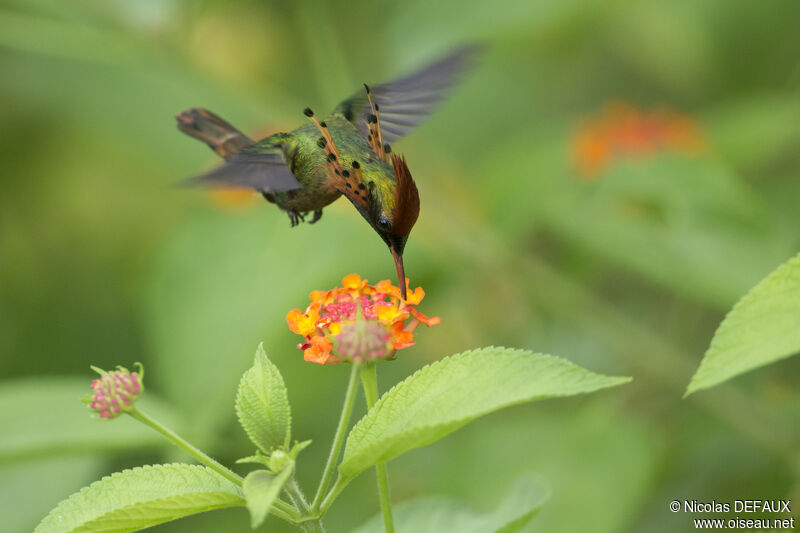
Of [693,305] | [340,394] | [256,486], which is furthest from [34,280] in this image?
[256,486]

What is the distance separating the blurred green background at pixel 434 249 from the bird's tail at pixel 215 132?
2.12ft

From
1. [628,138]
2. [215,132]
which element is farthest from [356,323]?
[628,138]

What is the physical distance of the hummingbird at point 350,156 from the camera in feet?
3.76

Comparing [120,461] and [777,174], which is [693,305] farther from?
[120,461]

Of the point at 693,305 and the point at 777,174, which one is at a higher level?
the point at 777,174

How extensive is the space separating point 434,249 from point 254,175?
109 cm

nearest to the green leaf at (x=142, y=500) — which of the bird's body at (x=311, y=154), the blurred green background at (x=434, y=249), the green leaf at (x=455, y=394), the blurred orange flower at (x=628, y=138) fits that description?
the green leaf at (x=455, y=394)

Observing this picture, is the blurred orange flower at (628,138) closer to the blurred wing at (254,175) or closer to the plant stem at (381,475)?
the blurred wing at (254,175)

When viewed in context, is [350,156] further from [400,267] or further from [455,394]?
[455,394]

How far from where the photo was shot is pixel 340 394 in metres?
2.83

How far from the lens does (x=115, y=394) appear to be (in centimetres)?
108

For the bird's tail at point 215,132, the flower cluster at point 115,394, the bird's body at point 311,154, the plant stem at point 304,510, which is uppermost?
the bird's tail at point 215,132

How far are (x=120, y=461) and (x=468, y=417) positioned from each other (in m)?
2.13

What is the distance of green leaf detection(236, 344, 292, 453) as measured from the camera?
1.09 m
